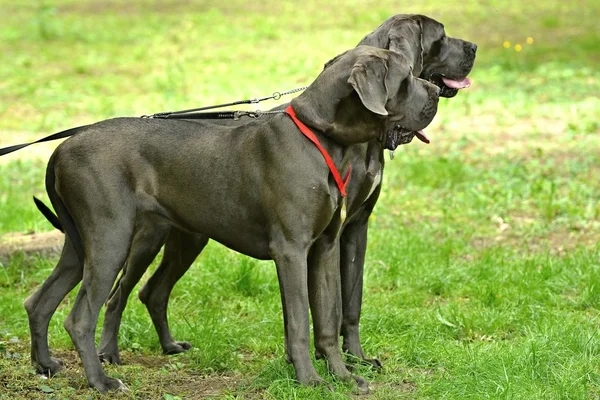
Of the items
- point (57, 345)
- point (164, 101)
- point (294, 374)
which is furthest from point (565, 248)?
point (164, 101)

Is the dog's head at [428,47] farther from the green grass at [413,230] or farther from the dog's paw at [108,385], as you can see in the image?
the dog's paw at [108,385]

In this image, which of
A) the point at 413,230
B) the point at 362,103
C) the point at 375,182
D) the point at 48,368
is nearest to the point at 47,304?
the point at 48,368

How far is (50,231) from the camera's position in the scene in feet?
27.7

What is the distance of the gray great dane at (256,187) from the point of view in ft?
17.0

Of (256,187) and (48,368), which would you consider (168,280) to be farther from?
(256,187)

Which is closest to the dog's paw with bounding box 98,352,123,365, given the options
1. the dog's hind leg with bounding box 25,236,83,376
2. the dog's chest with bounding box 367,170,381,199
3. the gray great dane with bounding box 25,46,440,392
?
the dog's hind leg with bounding box 25,236,83,376

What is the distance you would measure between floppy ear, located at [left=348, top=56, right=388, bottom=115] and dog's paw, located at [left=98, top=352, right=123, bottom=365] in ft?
7.68

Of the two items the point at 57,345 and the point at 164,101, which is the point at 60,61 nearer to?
the point at 164,101

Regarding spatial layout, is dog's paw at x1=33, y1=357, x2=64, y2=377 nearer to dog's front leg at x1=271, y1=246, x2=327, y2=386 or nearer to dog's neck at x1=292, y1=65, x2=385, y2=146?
dog's front leg at x1=271, y1=246, x2=327, y2=386

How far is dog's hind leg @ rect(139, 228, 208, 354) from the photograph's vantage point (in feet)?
20.7

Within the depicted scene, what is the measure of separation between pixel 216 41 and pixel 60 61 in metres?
3.46

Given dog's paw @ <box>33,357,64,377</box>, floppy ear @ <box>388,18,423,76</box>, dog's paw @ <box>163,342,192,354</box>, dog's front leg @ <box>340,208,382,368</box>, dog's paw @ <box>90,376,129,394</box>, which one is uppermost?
floppy ear @ <box>388,18,423,76</box>

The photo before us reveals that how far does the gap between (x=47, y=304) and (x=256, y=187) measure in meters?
1.47

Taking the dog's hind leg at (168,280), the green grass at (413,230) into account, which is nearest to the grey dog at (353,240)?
the dog's hind leg at (168,280)
